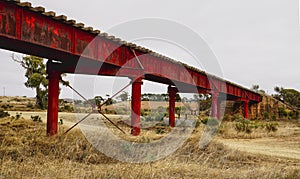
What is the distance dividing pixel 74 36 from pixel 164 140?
5.06 meters

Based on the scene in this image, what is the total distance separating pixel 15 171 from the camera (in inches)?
275

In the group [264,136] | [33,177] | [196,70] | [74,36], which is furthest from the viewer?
[196,70]

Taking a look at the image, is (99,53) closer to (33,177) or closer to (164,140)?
(164,140)

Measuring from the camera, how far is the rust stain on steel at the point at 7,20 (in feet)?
28.2

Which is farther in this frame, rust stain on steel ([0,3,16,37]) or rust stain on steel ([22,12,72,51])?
rust stain on steel ([22,12,72,51])

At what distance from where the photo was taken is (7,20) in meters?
8.77

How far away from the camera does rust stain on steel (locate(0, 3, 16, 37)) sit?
8.60 meters

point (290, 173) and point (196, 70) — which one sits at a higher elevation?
point (196, 70)

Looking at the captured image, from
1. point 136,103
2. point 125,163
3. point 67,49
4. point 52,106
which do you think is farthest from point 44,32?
point 136,103

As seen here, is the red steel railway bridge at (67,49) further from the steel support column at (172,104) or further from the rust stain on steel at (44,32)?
the steel support column at (172,104)

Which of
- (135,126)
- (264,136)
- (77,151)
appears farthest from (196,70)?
(77,151)

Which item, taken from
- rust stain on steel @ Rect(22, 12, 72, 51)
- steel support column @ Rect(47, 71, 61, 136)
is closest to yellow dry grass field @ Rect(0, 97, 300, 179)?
steel support column @ Rect(47, 71, 61, 136)

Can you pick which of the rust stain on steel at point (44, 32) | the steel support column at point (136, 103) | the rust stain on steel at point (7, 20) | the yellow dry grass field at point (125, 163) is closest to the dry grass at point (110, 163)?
the yellow dry grass field at point (125, 163)

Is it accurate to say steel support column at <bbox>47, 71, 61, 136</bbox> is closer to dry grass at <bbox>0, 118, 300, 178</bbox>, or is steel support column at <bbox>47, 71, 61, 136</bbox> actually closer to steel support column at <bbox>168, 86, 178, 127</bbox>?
dry grass at <bbox>0, 118, 300, 178</bbox>
